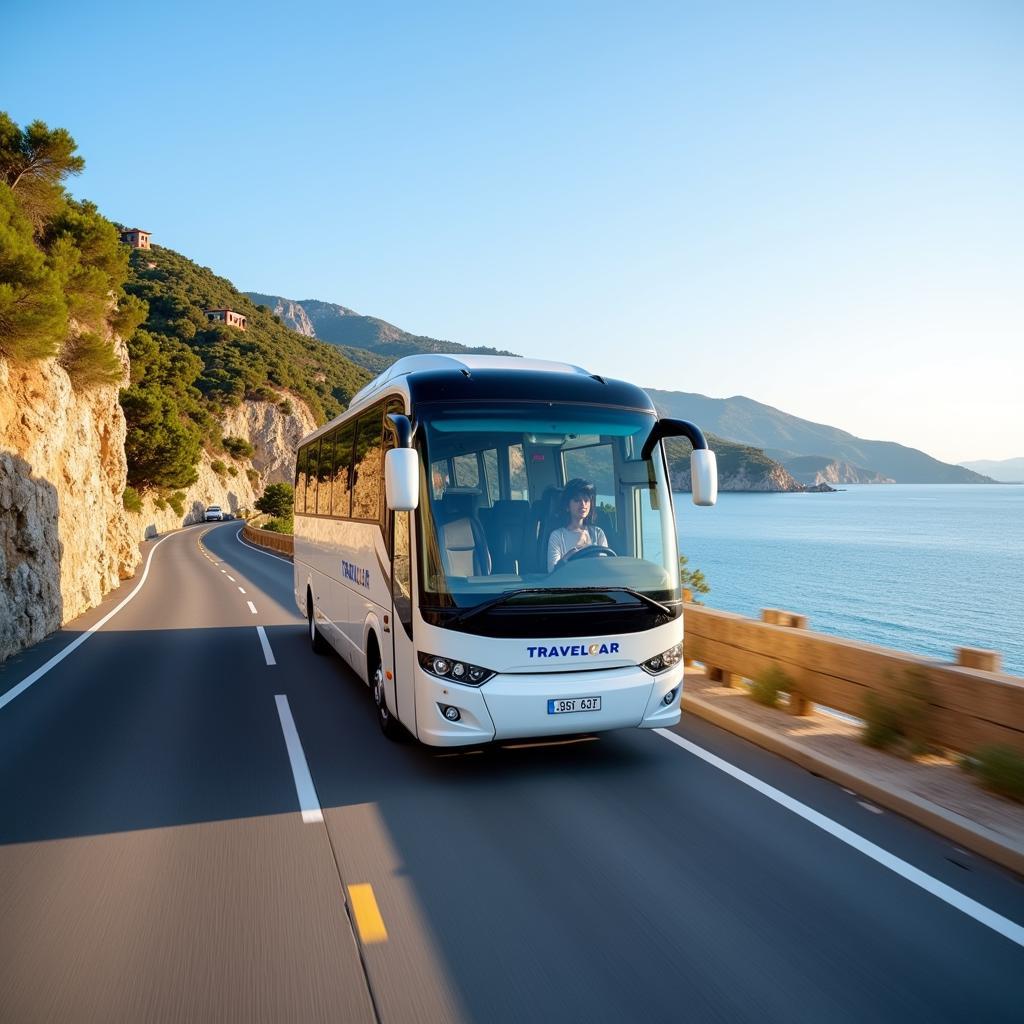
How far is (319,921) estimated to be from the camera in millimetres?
4109

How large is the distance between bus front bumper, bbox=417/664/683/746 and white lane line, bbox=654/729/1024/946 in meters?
1.01

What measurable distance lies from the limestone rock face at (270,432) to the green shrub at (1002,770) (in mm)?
94886

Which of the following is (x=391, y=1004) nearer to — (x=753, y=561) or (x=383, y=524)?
(x=383, y=524)

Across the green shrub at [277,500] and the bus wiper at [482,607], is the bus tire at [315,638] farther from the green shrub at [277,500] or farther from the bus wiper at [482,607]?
the green shrub at [277,500]

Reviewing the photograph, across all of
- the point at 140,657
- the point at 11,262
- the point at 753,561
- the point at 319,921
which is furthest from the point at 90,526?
the point at 753,561

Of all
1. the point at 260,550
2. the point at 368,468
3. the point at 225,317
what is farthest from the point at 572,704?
the point at 225,317

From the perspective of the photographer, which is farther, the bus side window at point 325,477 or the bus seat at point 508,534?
the bus side window at point 325,477

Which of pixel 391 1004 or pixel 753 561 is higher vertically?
pixel 391 1004

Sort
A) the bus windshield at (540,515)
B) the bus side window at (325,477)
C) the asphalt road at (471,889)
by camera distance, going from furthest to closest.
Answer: the bus side window at (325,477) → the bus windshield at (540,515) → the asphalt road at (471,889)

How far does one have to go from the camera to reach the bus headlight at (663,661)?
6352 millimetres

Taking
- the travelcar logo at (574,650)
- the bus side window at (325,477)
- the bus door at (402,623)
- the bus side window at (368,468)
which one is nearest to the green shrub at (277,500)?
the bus side window at (325,477)

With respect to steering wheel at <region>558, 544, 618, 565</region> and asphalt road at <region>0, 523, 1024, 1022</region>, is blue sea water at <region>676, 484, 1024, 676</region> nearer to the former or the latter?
steering wheel at <region>558, 544, 618, 565</region>

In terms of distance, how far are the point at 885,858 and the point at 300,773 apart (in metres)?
4.25

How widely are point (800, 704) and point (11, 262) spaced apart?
16477mm
